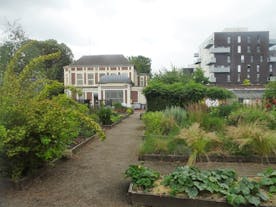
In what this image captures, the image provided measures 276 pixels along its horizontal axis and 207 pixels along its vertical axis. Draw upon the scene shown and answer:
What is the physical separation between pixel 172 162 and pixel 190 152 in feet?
1.85

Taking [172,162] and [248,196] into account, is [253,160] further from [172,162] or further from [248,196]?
[248,196]

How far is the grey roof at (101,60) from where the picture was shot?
56572mm

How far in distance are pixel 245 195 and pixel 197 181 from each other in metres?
0.75

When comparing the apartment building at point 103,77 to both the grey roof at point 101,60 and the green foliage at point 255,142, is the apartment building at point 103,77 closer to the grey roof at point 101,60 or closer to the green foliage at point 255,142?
the grey roof at point 101,60

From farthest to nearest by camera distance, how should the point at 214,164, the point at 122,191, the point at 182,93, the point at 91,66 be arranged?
the point at 91,66
the point at 182,93
the point at 214,164
the point at 122,191

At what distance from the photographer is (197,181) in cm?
480

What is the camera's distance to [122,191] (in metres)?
5.40

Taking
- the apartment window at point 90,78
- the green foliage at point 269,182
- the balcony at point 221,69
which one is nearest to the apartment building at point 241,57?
the balcony at point 221,69

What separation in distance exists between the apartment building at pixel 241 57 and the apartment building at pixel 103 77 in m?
19.2

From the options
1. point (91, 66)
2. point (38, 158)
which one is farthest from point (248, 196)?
point (91, 66)

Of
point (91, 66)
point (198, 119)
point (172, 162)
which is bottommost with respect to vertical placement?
point (172, 162)

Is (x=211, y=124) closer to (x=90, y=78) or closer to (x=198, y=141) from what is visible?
(x=198, y=141)

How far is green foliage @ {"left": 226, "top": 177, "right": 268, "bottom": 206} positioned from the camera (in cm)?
427

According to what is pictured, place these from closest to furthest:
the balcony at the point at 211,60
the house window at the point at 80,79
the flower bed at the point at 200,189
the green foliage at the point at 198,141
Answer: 1. the flower bed at the point at 200,189
2. the green foliage at the point at 198,141
3. the house window at the point at 80,79
4. the balcony at the point at 211,60
